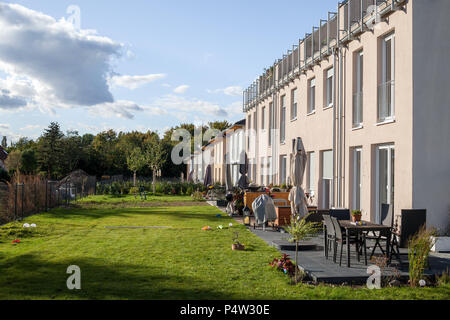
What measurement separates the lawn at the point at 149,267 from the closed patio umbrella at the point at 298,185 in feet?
5.15

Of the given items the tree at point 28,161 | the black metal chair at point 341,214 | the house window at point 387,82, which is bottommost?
the black metal chair at point 341,214

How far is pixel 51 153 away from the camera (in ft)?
178

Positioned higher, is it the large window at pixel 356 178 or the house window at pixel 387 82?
the house window at pixel 387 82

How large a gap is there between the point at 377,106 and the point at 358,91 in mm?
1573

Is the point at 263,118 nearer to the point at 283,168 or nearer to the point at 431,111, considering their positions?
the point at 283,168

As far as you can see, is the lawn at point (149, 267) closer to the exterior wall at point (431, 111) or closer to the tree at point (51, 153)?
the exterior wall at point (431, 111)

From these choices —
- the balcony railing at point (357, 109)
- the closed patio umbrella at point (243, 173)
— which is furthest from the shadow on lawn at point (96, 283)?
the closed patio umbrella at point (243, 173)

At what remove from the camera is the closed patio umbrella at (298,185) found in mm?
11350

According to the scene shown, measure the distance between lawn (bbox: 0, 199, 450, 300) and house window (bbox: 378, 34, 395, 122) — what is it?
4933 mm

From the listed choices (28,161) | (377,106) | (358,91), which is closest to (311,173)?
(358,91)

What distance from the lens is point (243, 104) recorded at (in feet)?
96.9

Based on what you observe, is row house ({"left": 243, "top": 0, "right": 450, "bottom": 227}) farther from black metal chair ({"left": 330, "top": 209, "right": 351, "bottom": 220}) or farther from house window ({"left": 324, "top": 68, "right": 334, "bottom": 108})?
Answer: black metal chair ({"left": 330, "top": 209, "right": 351, "bottom": 220})

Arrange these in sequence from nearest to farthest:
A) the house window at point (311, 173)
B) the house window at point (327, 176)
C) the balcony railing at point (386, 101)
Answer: the balcony railing at point (386, 101) → the house window at point (327, 176) → the house window at point (311, 173)
